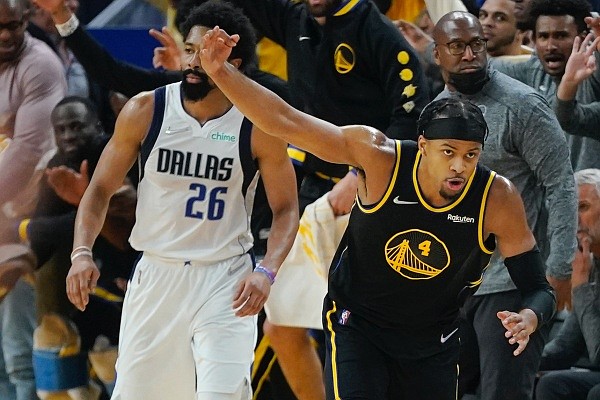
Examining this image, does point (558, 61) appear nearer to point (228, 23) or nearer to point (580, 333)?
point (580, 333)

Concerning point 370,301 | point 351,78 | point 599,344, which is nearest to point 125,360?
point 370,301

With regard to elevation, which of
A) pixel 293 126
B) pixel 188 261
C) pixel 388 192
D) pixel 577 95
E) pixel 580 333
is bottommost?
pixel 580 333

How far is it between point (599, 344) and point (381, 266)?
6.15 ft

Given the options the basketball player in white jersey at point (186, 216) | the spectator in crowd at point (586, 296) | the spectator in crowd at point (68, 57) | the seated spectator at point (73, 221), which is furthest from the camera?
the spectator in crowd at point (68, 57)

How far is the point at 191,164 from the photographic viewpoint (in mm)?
5523

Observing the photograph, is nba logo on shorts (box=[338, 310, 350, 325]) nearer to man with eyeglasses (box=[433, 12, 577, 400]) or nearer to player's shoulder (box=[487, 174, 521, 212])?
player's shoulder (box=[487, 174, 521, 212])

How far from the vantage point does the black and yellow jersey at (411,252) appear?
4973 mm

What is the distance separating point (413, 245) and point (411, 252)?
0.11 ft

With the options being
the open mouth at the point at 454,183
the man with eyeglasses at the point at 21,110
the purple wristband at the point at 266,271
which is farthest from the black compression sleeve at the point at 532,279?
the man with eyeglasses at the point at 21,110

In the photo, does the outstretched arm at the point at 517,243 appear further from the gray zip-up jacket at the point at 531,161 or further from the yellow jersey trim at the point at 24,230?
the yellow jersey trim at the point at 24,230

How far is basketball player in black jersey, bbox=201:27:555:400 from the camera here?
492 cm

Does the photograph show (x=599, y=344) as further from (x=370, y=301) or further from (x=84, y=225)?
(x=84, y=225)

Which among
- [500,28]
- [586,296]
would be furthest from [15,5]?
[586,296]

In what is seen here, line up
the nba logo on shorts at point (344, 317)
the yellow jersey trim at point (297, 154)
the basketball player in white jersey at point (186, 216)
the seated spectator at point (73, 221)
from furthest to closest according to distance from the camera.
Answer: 1. the seated spectator at point (73, 221)
2. the yellow jersey trim at point (297, 154)
3. the basketball player in white jersey at point (186, 216)
4. the nba logo on shorts at point (344, 317)
